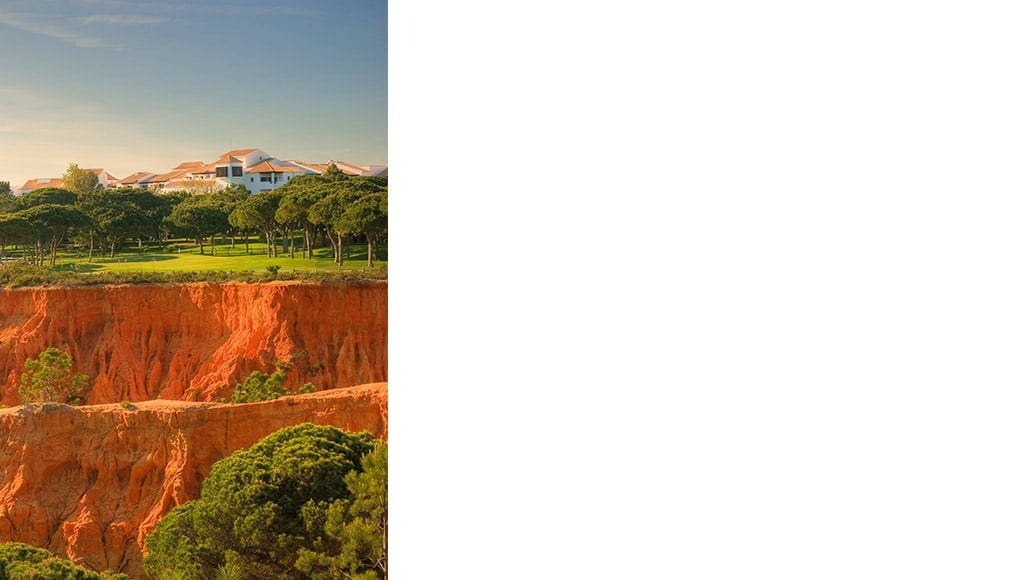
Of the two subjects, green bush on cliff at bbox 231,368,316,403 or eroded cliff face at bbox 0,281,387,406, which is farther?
green bush on cliff at bbox 231,368,316,403

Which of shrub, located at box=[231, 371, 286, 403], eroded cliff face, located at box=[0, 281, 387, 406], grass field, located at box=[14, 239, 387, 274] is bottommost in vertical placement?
shrub, located at box=[231, 371, 286, 403]

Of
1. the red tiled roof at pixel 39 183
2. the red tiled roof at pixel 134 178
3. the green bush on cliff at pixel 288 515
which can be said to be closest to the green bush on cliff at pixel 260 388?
the green bush on cliff at pixel 288 515

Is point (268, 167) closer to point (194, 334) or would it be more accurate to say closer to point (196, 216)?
point (196, 216)

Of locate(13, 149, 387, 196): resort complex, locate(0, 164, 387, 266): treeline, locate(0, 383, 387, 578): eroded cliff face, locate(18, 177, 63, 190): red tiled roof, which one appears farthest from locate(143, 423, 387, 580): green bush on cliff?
locate(18, 177, 63, 190): red tiled roof

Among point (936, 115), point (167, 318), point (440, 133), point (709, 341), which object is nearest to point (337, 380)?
point (167, 318)

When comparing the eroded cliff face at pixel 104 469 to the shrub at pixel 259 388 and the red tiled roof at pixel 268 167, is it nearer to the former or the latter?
the shrub at pixel 259 388

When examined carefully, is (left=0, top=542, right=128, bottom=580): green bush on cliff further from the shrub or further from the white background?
the white background

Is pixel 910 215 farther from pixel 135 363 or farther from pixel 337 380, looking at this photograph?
pixel 135 363
